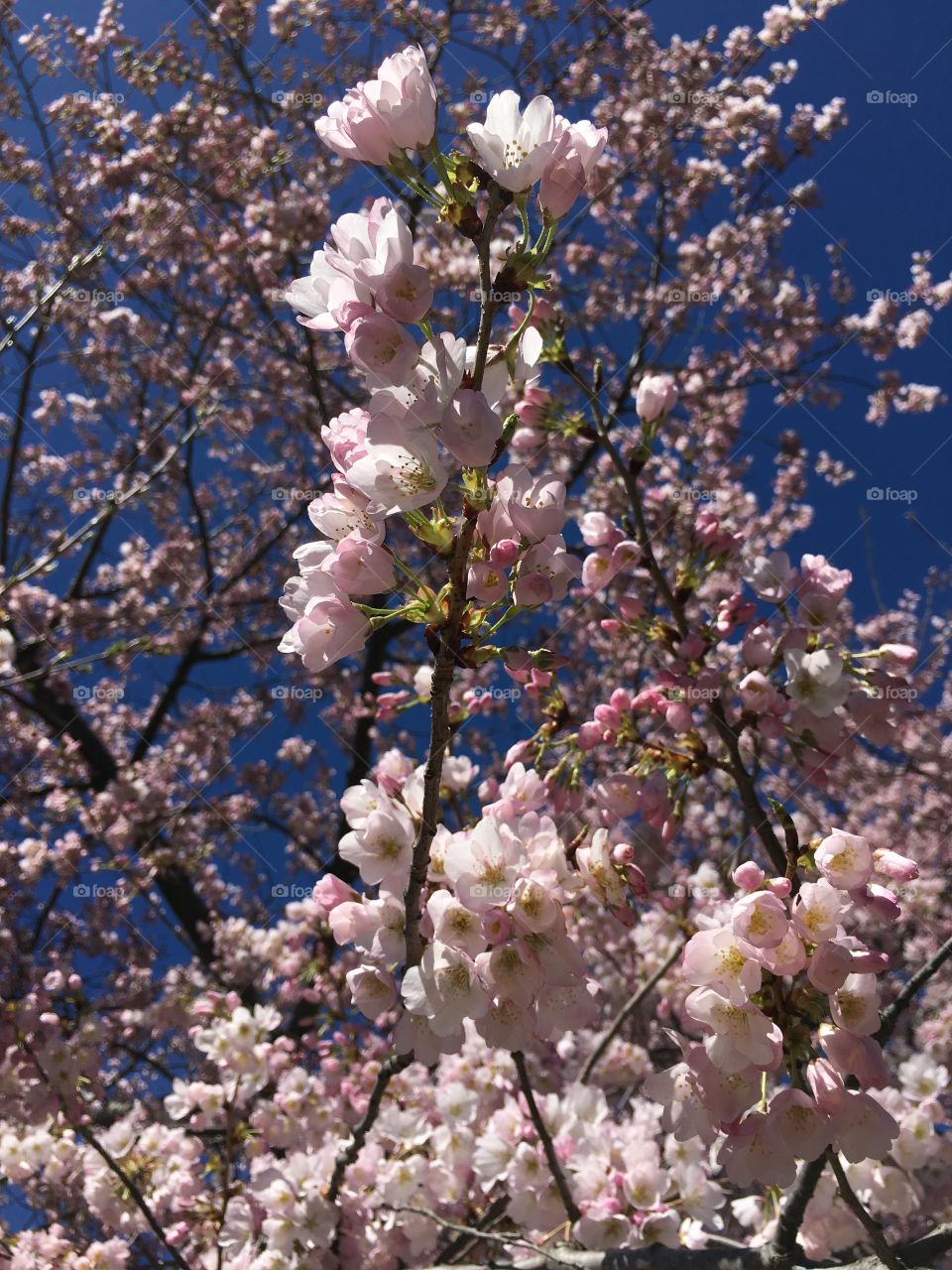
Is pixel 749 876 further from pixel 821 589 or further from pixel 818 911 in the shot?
pixel 821 589

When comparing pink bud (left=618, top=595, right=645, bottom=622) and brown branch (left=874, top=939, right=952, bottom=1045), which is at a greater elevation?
pink bud (left=618, top=595, right=645, bottom=622)

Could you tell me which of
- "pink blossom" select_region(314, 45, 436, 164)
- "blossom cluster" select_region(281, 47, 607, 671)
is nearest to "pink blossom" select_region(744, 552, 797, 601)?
"blossom cluster" select_region(281, 47, 607, 671)

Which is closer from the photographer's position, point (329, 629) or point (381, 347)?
point (381, 347)

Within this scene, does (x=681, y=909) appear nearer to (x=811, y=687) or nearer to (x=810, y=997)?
(x=811, y=687)

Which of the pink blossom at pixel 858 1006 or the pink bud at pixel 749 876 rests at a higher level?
the pink bud at pixel 749 876
